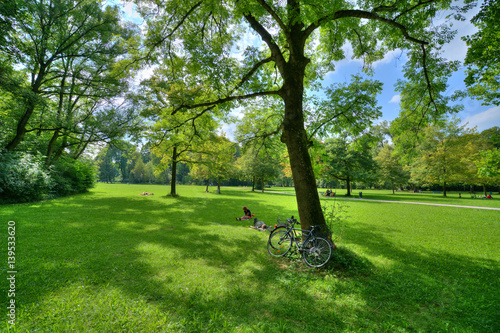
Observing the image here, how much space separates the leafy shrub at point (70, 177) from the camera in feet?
56.0

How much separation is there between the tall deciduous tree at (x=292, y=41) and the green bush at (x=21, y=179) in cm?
1286

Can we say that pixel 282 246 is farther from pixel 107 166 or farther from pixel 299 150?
pixel 107 166

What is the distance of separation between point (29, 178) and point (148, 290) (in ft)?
52.4

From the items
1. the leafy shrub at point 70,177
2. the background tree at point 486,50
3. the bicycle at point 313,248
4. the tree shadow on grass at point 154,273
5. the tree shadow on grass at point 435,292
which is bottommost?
the tree shadow on grass at point 435,292

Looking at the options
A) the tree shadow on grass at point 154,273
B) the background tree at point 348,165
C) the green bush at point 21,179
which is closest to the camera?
the tree shadow on grass at point 154,273

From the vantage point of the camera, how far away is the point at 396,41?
6496 mm

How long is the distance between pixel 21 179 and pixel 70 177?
29.8 ft

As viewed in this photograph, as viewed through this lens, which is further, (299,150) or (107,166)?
(107,166)

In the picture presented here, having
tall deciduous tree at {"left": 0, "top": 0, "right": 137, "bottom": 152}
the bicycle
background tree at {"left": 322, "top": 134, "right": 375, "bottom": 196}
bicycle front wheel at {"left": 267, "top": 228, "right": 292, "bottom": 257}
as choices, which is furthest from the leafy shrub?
background tree at {"left": 322, "top": 134, "right": 375, "bottom": 196}

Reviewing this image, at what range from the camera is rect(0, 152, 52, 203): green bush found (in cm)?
1142

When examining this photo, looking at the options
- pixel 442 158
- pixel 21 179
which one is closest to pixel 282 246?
pixel 21 179

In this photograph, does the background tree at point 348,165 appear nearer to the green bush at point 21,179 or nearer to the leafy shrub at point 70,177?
the green bush at point 21,179

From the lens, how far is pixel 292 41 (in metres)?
5.42

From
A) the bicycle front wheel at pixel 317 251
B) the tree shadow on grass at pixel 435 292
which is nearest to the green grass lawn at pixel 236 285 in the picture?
the tree shadow on grass at pixel 435 292
